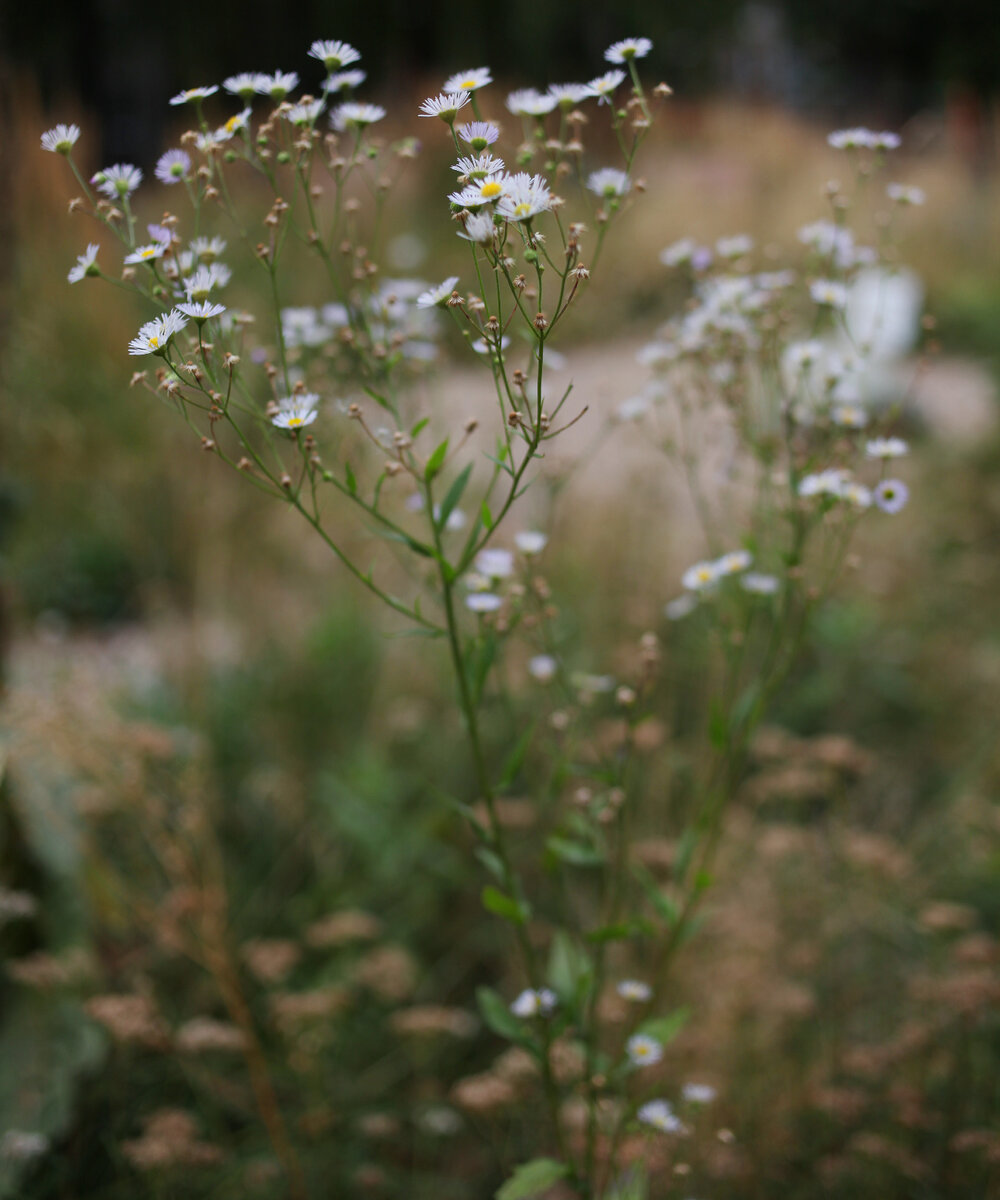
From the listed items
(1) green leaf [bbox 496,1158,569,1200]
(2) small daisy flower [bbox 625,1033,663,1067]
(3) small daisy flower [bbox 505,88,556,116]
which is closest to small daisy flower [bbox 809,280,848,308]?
(3) small daisy flower [bbox 505,88,556,116]

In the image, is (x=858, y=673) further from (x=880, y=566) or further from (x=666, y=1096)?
(x=666, y=1096)

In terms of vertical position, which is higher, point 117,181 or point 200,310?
point 117,181

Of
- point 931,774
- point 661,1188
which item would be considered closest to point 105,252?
point 931,774

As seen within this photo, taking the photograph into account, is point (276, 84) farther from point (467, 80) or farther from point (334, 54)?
point (467, 80)

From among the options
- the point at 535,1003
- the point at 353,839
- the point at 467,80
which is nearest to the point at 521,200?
the point at 467,80

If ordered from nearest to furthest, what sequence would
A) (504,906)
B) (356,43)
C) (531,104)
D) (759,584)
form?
1. (531,104)
2. (504,906)
3. (759,584)
4. (356,43)

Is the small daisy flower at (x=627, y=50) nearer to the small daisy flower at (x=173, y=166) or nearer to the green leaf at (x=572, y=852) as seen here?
the small daisy flower at (x=173, y=166)

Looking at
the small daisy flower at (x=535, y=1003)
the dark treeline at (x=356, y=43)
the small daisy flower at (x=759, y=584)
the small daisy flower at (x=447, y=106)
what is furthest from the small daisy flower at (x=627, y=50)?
the dark treeline at (x=356, y=43)

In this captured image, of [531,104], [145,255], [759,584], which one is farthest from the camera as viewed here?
[759,584]
